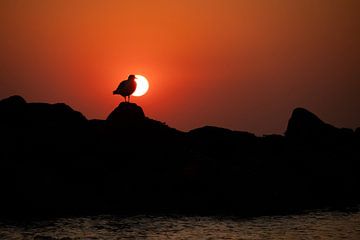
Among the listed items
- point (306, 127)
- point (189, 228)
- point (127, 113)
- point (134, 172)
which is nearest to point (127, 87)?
point (127, 113)

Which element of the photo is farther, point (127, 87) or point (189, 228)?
point (127, 87)

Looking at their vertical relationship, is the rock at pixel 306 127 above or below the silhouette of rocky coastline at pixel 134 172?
above

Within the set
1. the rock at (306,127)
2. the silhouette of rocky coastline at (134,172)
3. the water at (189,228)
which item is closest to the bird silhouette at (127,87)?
the silhouette of rocky coastline at (134,172)

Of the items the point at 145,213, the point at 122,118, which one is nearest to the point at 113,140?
the point at 122,118

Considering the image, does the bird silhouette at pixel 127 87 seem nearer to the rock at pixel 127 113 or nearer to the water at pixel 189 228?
the rock at pixel 127 113

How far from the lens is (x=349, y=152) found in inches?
1865

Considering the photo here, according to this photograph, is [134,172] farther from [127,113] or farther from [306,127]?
[306,127]

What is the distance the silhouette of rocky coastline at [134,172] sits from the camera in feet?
108

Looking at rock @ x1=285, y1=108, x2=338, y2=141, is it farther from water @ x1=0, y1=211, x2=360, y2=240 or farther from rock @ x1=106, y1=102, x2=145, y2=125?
rock @ x1=106, y1=102, x2=145, y2=125

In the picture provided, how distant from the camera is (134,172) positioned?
37.2 m

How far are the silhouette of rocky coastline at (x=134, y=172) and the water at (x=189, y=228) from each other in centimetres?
272

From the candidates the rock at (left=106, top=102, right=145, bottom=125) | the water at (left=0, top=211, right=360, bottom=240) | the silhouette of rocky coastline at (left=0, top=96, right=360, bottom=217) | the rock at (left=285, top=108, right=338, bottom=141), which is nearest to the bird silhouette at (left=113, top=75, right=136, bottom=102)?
the rock at (left=106, top=102, right=145, bottom=125)

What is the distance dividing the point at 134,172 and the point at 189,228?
10.5 m

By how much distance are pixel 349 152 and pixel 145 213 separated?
25186 mm
